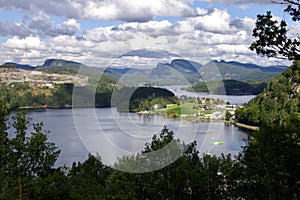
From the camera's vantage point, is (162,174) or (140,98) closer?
(162,174)

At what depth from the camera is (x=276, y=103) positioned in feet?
160

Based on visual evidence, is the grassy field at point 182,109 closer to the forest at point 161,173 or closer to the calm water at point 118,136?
the calm water at point 118,136

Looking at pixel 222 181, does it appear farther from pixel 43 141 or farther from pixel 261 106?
pixel 261 106

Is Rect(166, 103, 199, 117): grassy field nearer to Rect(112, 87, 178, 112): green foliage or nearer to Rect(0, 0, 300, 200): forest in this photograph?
Rect(112, 87, 178, 112): green foliage

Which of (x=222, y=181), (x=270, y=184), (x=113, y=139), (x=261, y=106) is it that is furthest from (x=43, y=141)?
(x=261, y=106)

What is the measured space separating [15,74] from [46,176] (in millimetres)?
91831

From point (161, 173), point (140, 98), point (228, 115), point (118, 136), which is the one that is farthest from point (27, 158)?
point (228, 115)

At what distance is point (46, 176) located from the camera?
252 inches

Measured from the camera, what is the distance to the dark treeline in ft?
19.1

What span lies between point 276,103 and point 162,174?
44628 mm

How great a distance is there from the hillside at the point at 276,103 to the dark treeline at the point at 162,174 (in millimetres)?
33755

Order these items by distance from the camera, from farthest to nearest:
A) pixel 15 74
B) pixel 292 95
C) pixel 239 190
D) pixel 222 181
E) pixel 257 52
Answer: pixel 15 74 → pixel 292 95 → pixel 222 181 → pixel 239 190 → pixel 257 52

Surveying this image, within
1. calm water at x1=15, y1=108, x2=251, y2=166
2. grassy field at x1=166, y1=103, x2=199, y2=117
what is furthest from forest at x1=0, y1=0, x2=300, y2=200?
grassy field at x1=166, y1=103, x2=199, y2=117

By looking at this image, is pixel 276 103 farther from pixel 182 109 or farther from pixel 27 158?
pixel 27 158
